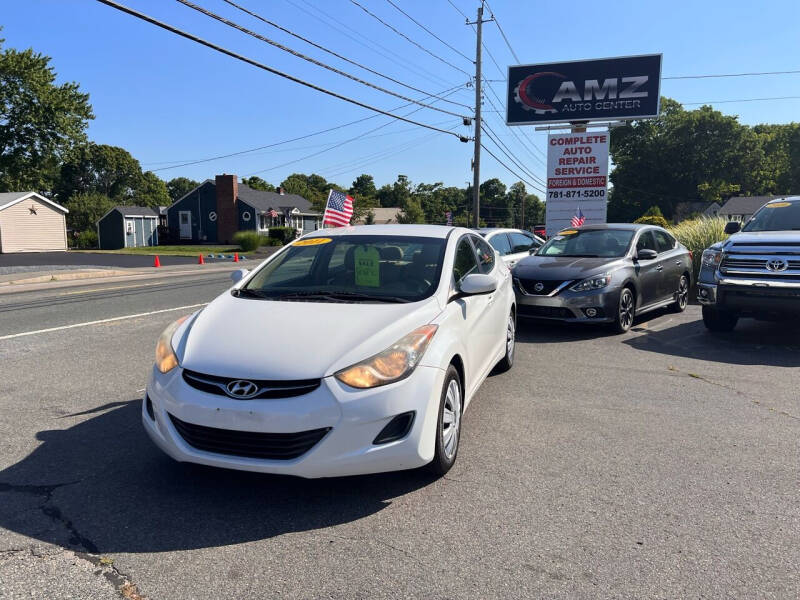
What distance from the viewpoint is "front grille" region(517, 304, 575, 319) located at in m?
8.36

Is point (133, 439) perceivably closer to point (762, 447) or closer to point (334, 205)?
point (762, 447)

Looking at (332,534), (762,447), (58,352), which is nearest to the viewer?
(332,534)

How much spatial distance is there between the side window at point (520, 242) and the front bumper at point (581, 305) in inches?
112

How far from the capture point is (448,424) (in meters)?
3.83

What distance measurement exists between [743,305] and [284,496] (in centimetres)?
655

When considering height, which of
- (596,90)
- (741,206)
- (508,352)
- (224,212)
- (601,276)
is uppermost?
(596,90)

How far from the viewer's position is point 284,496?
11.4 feet

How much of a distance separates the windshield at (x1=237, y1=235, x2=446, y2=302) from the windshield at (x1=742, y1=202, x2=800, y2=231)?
614cm

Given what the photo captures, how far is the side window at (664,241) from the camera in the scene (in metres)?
10.1

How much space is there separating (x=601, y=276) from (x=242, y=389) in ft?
20.8

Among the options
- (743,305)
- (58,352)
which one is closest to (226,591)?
(58,352)

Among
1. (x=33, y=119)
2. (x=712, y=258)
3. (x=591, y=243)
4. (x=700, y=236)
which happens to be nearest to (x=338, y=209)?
(x=591, y=243)

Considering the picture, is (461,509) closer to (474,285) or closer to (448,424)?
(448,424)

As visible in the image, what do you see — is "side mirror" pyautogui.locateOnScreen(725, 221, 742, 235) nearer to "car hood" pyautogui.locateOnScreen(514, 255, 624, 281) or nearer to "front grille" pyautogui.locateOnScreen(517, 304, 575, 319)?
"car hood" pyautogui.locateOnScreen(514, 255, 624, 281)
